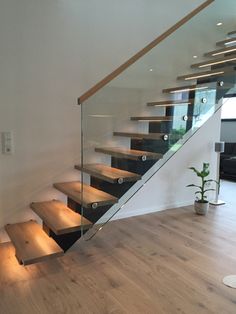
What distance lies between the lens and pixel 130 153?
3.06 meters

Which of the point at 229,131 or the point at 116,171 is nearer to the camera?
the point at 116,171

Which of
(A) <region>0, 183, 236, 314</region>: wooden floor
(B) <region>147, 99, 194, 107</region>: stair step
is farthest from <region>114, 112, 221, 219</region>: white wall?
(B) <region>147, 99, 194, 107</region>: stair step

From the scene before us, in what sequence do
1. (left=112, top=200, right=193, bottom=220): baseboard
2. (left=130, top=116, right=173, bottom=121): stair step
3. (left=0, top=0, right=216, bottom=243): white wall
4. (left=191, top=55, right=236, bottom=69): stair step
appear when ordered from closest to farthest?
(left=0, top=0, right=216, bottom=243): white wall
(left=130, top=116, right=173, bottom=121): stair step
(left=191, top=55, right=236, bottom=69): stair step
(left=112, top=200, right=193, bottom=220): baseboard

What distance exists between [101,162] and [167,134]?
2.63ft

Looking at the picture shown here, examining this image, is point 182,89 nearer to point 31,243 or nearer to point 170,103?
point 170,103

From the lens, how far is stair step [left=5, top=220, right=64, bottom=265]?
236 cm

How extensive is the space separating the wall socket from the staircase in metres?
0.65

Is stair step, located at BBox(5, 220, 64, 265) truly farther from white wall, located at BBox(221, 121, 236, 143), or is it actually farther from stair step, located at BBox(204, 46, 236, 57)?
white wall, located at BBox(221, 121, 236, 143)

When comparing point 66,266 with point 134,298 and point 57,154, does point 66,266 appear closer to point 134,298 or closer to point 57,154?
point 134,298

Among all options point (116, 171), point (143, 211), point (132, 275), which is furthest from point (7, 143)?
point (143, 211)

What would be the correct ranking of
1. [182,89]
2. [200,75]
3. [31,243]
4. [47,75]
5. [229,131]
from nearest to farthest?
[31,243] < [47,75] < [182,89] < [200,75] < [229,131]

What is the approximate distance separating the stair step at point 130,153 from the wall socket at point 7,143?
0.92 meters

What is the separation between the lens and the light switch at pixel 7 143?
9.89ft

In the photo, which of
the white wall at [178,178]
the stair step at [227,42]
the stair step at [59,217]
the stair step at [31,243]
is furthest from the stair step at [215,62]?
the stair step at [31,243]
